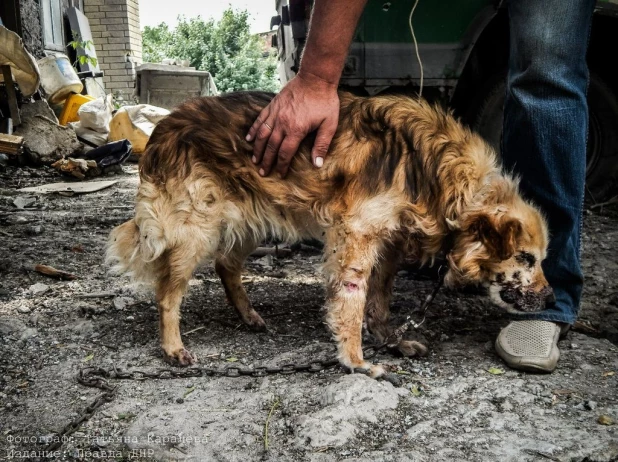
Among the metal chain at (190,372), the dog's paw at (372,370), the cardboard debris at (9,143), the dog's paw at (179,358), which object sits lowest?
the dog's paw at (179,358)

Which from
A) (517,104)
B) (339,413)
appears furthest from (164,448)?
(517,104)

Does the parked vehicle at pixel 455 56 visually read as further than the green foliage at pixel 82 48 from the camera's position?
No

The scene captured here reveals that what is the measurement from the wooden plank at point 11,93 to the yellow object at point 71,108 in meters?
2.31

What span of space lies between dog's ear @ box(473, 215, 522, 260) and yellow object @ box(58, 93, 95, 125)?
29.9ft

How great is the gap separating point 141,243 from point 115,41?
589 inches

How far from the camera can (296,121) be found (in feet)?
8.82

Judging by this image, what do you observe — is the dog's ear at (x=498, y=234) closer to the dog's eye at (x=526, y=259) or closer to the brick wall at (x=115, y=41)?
the dog's eye at (x=526, y=259)

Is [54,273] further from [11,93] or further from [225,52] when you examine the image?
[225,52]

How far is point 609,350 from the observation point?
9.59 feet

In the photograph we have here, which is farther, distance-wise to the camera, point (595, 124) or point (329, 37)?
point (595, 124)

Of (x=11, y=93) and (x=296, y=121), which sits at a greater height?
(x=296, y=121)

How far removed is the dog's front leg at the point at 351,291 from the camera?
2.71 m

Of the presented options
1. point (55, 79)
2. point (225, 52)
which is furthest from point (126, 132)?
point (225, 52)

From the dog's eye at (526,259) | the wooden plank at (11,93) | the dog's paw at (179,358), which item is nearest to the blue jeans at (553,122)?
the dog's eye at (526,259)
